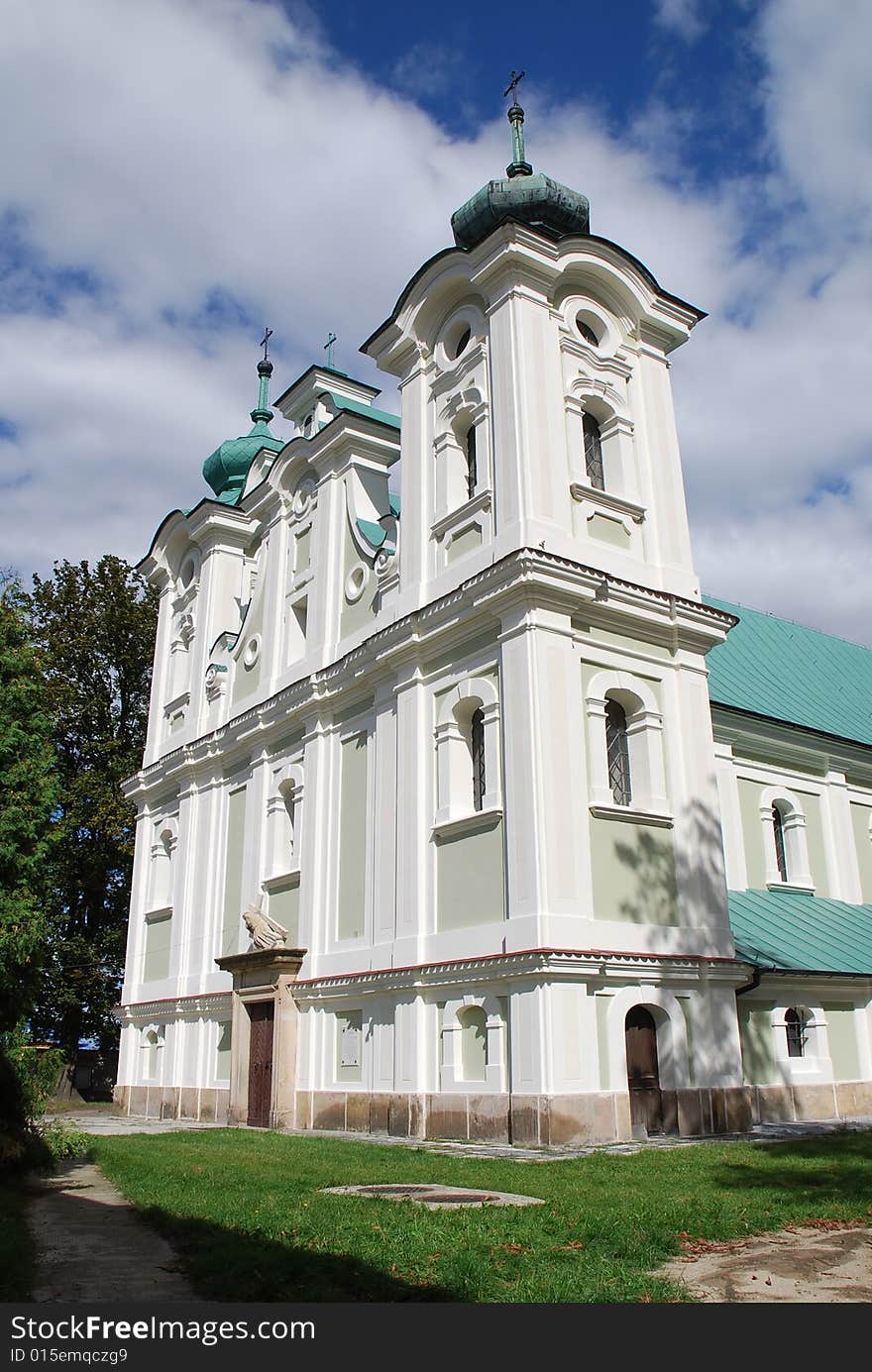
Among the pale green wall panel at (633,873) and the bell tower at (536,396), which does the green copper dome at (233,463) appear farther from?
the pale green wall panel at (633,873)

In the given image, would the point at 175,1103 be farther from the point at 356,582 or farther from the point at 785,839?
the point at 785,839

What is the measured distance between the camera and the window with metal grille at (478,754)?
15.9 meters

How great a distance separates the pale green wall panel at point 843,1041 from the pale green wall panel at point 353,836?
7.58m

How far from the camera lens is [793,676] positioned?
2430cm

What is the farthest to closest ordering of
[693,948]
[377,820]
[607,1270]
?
1. [377,820]
2. [693,948]
3. [607,1270]

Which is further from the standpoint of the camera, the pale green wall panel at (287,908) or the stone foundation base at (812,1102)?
the pale green wall panel at (287,908)

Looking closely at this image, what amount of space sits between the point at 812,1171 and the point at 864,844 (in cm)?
1384

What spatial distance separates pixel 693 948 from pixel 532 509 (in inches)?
252

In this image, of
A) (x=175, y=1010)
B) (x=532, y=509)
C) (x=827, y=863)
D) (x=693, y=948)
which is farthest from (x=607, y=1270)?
(x=175, y=1010)

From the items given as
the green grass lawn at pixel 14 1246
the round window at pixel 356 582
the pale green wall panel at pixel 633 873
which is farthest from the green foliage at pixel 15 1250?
the round window at pixel 356 582

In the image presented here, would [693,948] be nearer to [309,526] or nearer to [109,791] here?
[309,526]

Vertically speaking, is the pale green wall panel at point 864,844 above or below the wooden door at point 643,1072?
above

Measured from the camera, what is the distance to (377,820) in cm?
1720

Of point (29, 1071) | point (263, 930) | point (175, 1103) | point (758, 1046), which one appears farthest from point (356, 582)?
point (29, 1071)
